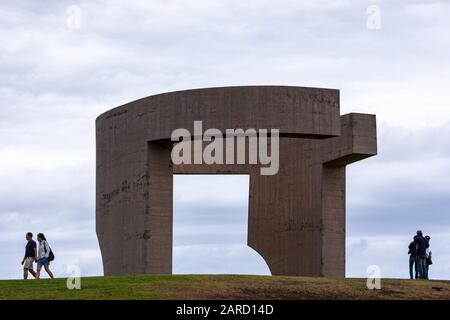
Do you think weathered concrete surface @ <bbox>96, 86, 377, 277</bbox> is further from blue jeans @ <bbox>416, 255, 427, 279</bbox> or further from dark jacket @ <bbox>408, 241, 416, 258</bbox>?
blue jeans @ <bbox>416, 255, 427, 279</bbox>

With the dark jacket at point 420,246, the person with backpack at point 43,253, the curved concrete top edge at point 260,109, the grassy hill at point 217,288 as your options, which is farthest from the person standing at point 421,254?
the person with backpack at point 43,253

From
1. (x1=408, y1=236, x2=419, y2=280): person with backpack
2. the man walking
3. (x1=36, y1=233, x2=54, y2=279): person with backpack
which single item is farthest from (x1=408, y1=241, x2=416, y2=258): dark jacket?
the man walking

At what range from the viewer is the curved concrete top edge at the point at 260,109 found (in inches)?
1178

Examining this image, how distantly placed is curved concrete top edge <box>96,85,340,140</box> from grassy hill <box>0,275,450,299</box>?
6.07m

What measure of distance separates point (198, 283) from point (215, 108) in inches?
320

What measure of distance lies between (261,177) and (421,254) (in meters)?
11.5

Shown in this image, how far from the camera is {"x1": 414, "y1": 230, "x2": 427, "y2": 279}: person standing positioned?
1062 inches

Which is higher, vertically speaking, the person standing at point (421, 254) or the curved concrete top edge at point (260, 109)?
the curved concrete top edge at point (260, 109)

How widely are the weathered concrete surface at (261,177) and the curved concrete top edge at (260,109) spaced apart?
0.09 feet

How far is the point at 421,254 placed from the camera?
27.1 m

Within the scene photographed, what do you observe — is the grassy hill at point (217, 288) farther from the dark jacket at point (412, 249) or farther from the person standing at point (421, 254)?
the dark jacket at point (412, 249)
